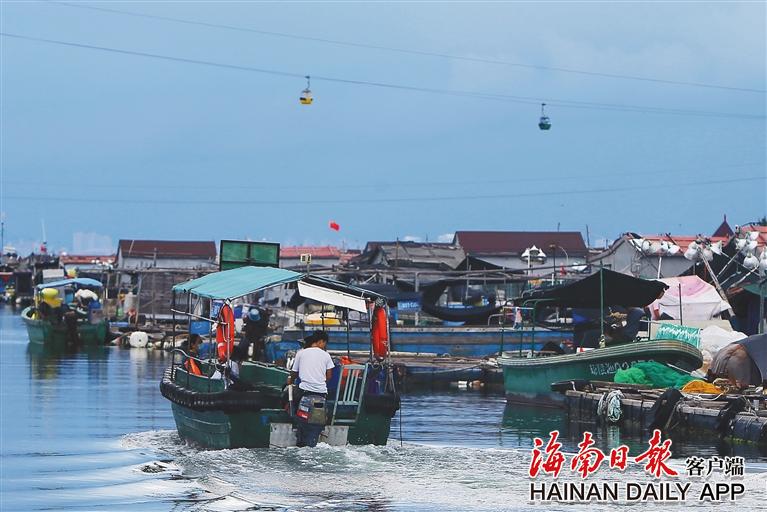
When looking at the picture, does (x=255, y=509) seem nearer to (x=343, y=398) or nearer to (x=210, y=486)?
(x=210, y=486)

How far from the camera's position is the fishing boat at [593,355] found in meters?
26.4

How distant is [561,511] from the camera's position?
46.1 feet

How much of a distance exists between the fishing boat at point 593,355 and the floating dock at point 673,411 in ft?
2.97

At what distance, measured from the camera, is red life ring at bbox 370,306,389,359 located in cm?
2020

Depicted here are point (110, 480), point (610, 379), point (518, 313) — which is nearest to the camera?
point (110, 480)

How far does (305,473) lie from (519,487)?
323cm

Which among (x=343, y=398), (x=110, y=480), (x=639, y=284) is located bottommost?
(x=110, y=480)

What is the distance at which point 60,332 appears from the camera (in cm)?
5575

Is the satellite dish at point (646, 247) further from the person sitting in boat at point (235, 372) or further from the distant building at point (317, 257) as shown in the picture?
the distant building at point (317, 257)

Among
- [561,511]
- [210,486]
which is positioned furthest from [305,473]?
[561,511]

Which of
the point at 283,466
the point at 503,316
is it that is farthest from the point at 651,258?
the point at 283,466

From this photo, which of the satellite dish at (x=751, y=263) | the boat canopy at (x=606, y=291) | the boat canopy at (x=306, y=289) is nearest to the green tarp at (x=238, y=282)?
the boat canopy at (x=306, y=289)

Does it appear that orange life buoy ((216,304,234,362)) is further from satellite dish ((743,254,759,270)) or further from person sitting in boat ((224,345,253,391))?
satellite dish ((743,254,759,270))

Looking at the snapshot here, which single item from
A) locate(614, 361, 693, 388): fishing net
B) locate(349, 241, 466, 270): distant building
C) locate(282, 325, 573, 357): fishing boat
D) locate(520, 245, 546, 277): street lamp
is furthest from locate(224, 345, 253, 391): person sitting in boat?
locate(520, 245, 546, 277): street lamp
